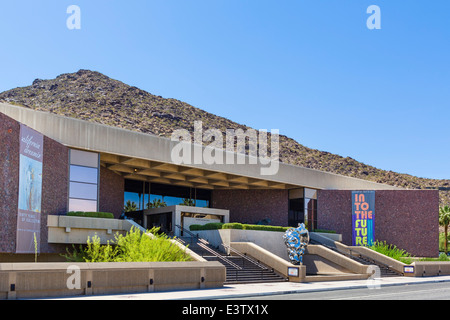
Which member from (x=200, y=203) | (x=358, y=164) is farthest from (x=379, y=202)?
(x=358, y=164)

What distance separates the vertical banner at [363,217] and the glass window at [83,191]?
933 inches

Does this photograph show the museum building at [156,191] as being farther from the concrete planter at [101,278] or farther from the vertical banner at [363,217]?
the concrete planter at [101,278]

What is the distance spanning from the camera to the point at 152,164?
1454 inches

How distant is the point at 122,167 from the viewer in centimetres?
3866

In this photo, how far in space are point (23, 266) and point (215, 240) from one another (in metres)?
18.3

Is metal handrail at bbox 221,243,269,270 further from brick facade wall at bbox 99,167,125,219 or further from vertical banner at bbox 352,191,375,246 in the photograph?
vertical banner at bbox 352,191,375,246

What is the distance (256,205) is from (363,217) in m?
9.95

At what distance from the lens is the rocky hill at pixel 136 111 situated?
102 m

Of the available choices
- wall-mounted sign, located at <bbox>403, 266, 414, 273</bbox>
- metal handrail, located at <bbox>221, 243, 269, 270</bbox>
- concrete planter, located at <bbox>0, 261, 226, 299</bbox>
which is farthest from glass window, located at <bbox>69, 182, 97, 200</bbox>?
wall-mounted sign, located at <bbox>403, 266, 414, 273</bbox>

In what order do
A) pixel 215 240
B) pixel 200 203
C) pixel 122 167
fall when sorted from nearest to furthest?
1. pixel 215 240
2. pixel 122 167
3. pixel 200 203

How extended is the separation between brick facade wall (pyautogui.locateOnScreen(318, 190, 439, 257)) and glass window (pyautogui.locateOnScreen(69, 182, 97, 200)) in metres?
22.6

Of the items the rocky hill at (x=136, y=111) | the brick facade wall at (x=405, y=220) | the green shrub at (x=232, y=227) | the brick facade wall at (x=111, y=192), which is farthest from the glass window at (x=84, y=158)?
the rocky hill at (x=136, y=111)

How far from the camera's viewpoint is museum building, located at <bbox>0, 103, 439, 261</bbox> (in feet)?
80.2
